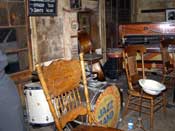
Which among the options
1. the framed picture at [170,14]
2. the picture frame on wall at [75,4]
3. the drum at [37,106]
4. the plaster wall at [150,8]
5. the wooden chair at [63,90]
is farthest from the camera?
the plaster wall at [150,8]

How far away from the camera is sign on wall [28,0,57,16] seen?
3.73m

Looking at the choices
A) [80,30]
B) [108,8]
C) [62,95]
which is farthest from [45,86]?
[108,8]

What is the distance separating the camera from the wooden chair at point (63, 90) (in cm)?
186

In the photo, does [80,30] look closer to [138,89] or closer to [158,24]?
[158,24]

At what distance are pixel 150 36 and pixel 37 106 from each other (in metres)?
3.18

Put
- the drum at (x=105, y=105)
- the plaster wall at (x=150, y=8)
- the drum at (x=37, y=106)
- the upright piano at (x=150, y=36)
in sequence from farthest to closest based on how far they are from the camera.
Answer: the plaster wall at (x=150, y=8) < the upright piano at (x=150, y=36) < the drum at (x=37, y=106) < the drum at (x=105, y=105)

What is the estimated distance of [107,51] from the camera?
18.8 ft

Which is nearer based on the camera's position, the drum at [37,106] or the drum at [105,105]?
the drum at [105,105]

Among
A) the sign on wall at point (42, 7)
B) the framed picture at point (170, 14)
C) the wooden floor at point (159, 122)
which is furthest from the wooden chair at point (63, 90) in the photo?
the framed picture at point (170, 14)

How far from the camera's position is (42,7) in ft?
12.8

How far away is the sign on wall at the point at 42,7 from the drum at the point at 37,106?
4.10 ft

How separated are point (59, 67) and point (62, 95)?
240 millimetres

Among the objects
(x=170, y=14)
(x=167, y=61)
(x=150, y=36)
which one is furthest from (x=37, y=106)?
(x=170, y=14)

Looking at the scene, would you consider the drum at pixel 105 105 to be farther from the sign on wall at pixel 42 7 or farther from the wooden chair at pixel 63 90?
the sign on wall at pixel 42 7
